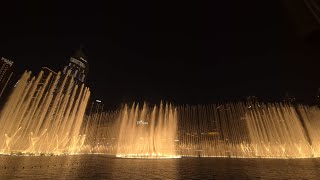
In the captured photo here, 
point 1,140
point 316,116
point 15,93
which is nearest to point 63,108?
point 15,93

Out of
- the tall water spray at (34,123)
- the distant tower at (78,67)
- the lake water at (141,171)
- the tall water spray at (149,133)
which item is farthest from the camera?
the distant tower at (78,67)

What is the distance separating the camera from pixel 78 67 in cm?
18075

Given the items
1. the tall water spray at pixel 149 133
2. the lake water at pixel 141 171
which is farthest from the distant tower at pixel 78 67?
the lake water at pixel 141 171

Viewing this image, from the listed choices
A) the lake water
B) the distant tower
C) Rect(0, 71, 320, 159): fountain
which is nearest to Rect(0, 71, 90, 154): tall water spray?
Rect(0, 71, 320, 159): fountain

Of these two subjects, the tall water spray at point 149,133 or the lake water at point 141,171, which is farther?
the tall water spray at point 149,133

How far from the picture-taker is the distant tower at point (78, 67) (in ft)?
577

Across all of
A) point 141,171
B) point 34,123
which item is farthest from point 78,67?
point 141,171

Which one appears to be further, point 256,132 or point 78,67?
point 78,67

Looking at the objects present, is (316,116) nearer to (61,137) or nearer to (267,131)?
(267,131)

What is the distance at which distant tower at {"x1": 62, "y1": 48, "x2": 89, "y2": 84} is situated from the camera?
577 ft

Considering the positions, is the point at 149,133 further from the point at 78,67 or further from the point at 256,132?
the point at 78,67

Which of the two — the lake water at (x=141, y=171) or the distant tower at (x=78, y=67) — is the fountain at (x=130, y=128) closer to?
the lake water at (x=141, y=171)

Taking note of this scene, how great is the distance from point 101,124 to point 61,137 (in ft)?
106

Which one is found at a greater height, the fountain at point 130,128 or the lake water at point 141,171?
the fountain at point 130,128
